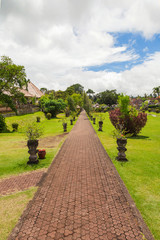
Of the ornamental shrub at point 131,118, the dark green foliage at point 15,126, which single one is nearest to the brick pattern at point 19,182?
the ornamental shrub at point 131,118

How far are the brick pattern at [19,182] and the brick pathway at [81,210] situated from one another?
50cm

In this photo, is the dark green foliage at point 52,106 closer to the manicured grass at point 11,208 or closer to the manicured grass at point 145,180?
the manicured grass at point 145,180

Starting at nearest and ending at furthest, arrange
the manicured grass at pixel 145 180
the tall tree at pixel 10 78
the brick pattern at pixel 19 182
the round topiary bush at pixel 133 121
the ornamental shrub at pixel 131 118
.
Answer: the manicured grass at pixel 145 180
the brick pattern at pixel 19 182
the ornamental shrub at pixel 131 118
the round topiary bush at pixel 133 121
the tall tree at pixel 10 78

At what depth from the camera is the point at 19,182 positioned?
22.8 ft

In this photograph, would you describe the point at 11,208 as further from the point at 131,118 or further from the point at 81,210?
the point at 131,118

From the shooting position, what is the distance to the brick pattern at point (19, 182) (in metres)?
6.38

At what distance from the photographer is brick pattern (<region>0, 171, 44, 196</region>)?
6.38 metres

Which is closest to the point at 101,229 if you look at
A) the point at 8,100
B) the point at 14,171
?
the point at 14,171

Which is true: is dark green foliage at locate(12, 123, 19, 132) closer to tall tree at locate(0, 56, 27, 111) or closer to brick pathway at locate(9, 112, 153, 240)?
tall tree at locate(0, 56, 27, 111)

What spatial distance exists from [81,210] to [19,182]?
359cm

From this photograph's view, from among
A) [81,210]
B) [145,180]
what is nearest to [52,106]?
[145,180]

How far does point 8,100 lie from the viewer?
72.1 ft

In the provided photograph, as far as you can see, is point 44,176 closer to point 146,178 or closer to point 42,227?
point 42,227

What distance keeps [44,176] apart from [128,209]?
14.2ft
